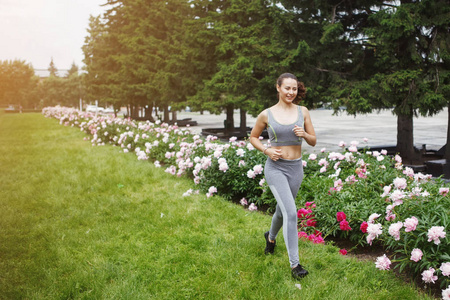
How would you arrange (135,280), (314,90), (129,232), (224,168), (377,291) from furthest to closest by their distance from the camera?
(314,90), (224,168), (129,232), (135,280), (377,291)

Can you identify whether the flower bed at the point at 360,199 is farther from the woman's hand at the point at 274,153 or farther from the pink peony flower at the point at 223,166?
the woman's hand at the point at 274,153

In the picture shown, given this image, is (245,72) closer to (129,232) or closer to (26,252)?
(129,232)

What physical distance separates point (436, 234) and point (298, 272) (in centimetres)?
116

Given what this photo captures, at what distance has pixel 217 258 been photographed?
391 cm

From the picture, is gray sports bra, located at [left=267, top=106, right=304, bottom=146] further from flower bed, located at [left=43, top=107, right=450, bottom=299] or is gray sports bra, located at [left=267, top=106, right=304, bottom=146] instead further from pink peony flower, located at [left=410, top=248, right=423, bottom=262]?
pink peony flower, located at [left=410, top=248, right=423, bottom=262]

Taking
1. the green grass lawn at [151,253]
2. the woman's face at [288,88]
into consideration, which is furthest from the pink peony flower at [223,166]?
the woman's face at [288,88]

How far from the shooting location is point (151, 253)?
412cm

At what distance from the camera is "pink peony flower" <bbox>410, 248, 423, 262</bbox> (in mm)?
3025

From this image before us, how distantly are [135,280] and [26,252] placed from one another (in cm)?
164

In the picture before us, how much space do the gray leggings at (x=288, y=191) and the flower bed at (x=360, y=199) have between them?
675 millimetres

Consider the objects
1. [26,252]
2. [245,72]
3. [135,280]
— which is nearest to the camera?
[135,280]

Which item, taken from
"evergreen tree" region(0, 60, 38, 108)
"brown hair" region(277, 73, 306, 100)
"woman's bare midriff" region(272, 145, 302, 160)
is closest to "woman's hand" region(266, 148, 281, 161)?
"woman's bare midriff" region(272, 145, 302, 160)

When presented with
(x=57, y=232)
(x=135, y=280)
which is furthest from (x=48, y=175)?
(x=135, y=280)

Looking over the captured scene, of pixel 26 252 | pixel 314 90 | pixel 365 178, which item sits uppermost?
pixel 314 90
